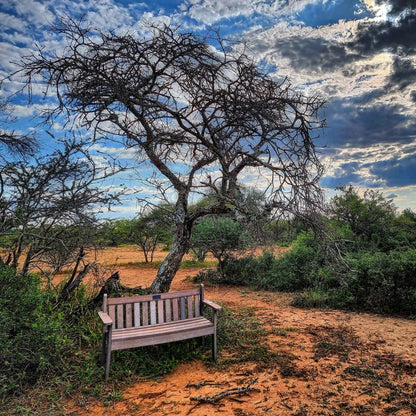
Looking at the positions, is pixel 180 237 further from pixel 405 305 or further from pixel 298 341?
pixel 405 305

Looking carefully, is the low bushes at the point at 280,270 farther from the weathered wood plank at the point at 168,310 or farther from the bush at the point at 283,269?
the weathered wood plank at the point at 168,310

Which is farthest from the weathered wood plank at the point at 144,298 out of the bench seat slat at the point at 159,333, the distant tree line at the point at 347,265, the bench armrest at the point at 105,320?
the distant tree line at the point at 347,265

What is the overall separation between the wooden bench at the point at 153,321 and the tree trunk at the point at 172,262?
0.92 metres

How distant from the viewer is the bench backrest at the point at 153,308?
516 cm

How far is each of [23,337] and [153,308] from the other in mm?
1917

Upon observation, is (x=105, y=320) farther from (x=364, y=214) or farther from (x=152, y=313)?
(x=364, y=214)

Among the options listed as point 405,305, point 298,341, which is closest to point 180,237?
point 298,341

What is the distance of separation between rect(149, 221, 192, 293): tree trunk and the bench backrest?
0.92 meters

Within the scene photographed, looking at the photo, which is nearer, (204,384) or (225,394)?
(225,394)

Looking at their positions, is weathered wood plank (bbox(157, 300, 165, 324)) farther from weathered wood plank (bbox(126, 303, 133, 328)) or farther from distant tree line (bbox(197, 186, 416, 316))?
distant tree line (bbox(197, 186, 416, 316))

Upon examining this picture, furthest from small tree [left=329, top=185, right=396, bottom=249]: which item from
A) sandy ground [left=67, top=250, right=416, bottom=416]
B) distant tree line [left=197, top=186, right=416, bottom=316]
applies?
sandy ground [left=67, top=250, right=416, bottom=416]

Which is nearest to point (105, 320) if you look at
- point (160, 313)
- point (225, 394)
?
point (160, 313)

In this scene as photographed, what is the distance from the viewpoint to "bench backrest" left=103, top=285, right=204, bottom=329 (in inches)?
203

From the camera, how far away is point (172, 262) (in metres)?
6.96
